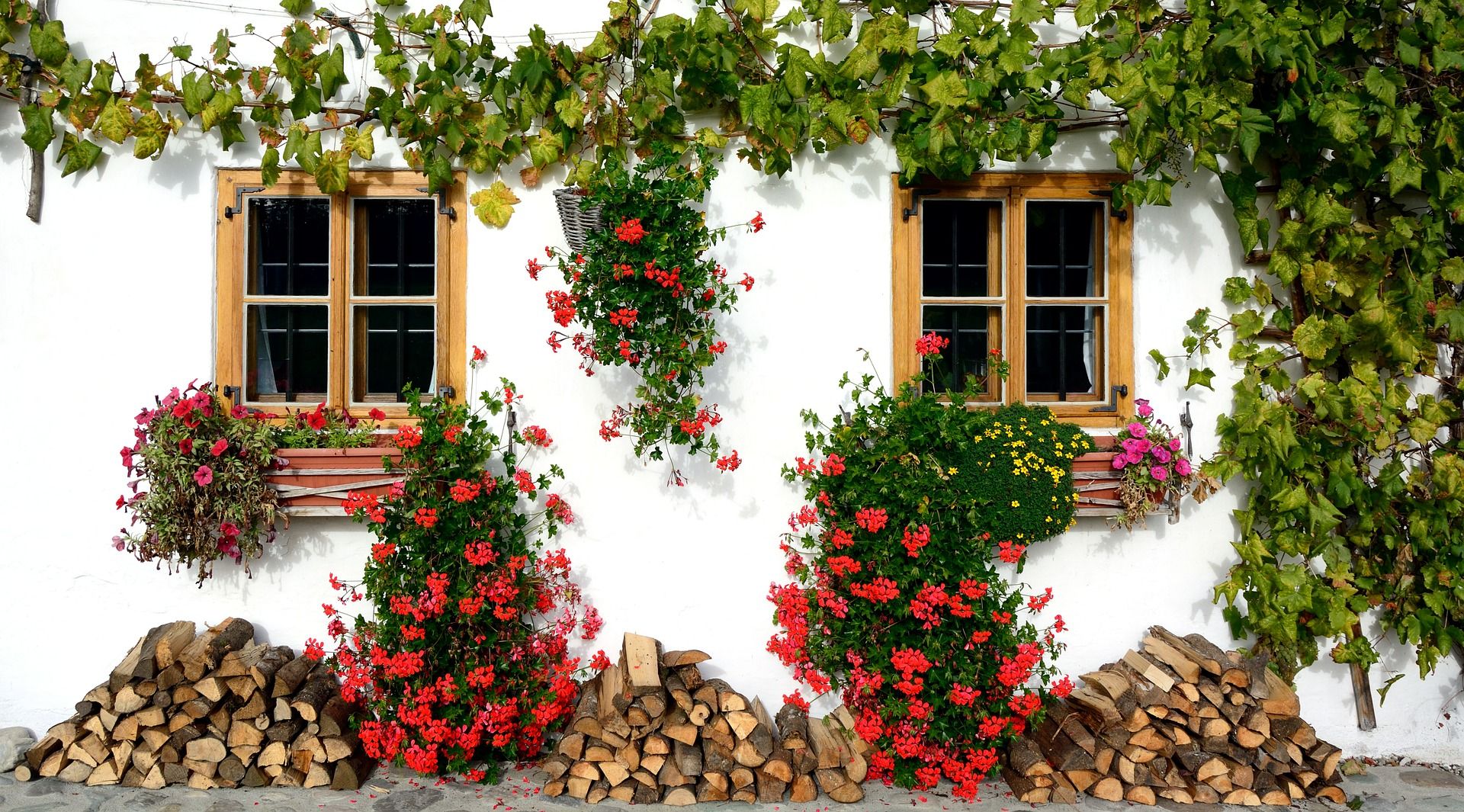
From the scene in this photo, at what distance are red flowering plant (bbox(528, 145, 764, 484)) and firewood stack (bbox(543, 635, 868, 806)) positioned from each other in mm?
933

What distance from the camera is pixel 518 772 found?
3.80 meters

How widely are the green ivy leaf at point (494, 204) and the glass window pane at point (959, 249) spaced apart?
Answer: 71.1 inches

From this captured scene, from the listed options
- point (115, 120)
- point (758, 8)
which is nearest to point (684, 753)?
point (758, 8)

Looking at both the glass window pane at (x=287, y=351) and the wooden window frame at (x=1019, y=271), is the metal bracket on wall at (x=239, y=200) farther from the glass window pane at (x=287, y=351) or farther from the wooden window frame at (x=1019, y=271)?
the wooden window frame at (x=1019, y=271)

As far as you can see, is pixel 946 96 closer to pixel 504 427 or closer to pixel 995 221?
pixel 995 221

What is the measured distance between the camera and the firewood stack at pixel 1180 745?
12.1 ft

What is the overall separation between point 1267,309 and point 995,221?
4.04 ft

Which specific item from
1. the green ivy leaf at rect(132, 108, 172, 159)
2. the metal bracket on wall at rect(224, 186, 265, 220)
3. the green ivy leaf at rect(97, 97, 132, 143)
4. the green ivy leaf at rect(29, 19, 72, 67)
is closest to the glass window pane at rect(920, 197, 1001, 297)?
the metal bracket on wall at rect(224, 186, 265, 220)

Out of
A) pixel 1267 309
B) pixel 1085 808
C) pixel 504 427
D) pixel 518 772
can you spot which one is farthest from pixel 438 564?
pixel 1267 309

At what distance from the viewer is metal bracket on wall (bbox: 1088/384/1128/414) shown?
13.5 ft

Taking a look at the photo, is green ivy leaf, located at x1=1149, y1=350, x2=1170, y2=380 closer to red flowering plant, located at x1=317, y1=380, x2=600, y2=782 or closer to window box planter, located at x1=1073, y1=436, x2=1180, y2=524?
window box planter, located at x1=1073, y1=436, x2=1180, y2=524

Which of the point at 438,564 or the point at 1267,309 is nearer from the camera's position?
the point at 438,564

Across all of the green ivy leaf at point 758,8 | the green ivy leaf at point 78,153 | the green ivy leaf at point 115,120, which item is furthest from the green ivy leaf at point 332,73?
the green ivy leaf at point 758,8

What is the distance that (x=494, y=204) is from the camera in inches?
157
